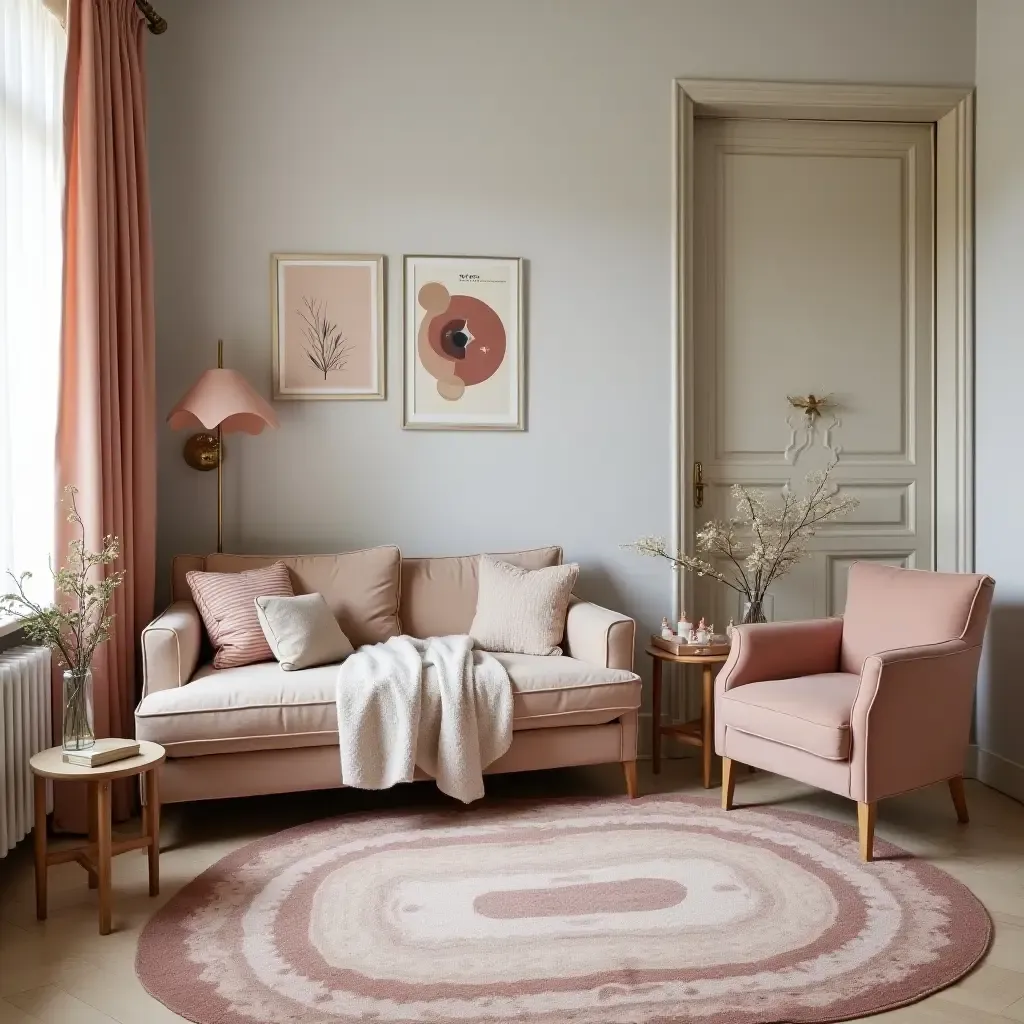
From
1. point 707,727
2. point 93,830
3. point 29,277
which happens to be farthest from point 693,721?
point 29,277

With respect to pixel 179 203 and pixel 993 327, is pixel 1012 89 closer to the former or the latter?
pixel 993 327

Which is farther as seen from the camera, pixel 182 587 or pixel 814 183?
pixel 814 183

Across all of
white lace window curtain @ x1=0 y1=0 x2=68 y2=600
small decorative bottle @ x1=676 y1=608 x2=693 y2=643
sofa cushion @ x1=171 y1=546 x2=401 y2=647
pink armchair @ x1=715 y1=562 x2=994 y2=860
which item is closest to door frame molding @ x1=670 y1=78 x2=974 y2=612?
small decorative bottle @ x1=676 y1=608 x2=693 y2=643

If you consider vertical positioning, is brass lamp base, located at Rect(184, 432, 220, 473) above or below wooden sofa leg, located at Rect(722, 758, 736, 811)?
above

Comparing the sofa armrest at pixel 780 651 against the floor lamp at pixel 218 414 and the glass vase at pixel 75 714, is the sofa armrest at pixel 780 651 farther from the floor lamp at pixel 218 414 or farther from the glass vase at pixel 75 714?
the glass vase at pixel 75 714

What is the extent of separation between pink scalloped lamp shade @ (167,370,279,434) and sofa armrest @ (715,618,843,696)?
188cm

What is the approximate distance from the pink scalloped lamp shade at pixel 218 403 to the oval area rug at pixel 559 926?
1.47 meters

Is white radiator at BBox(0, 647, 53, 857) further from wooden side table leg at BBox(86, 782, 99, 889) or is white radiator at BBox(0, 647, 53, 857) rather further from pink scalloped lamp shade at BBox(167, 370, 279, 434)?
pink scalloped lamp shade at BBox(167, 370, 279, 434)

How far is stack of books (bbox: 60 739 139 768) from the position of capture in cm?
256

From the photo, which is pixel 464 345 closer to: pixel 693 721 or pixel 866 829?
pixel 693 721

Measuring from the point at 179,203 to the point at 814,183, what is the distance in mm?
2654

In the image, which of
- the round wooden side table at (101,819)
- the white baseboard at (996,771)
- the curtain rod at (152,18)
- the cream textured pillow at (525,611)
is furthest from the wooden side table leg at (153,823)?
the white baseboard at (996,771)

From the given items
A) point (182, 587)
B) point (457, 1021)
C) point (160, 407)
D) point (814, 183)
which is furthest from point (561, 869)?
point (814, 183)

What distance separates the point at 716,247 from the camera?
430 cm
